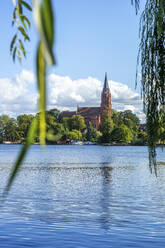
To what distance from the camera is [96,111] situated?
17375 centimetres

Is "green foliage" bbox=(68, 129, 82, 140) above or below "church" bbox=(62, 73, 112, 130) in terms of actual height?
below

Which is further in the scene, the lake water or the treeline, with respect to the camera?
the treeline

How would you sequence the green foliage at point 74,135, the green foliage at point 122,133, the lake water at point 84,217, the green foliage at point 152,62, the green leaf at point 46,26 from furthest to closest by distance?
the green foliage at point 74,135, the green foliage at point 122,133, the lake water at point 84,217, the green foliage at point 152,62, the green leaf at point 46,26

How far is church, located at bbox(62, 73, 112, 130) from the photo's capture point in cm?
16912

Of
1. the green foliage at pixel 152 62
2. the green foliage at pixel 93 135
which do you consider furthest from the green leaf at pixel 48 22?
the green foliage at pixel 93 135

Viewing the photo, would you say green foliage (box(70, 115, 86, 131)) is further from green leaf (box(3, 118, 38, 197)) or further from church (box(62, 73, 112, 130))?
green leaf (box(3, 118, 38, 197))

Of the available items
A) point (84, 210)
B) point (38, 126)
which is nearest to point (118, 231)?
point (84, 210)

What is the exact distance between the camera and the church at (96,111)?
6658 inches

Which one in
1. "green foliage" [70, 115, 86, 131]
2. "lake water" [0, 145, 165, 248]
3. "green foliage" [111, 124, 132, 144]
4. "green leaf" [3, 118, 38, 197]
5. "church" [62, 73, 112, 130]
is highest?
"church" [62, 73, 112, 130]

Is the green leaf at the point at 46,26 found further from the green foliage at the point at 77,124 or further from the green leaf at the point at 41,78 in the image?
the green foliage at the point at 77,124

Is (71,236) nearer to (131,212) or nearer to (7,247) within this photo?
(7,247)

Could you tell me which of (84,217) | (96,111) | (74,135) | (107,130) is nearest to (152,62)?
(84,217)

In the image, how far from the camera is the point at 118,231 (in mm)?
9984

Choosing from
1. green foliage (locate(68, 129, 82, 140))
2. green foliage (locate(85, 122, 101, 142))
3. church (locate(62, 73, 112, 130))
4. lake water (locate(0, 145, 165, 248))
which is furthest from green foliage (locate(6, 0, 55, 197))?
church (locate(62, 73, 112, 130))
